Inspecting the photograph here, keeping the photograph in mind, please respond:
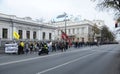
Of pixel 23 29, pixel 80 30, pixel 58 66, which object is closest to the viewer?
pixel 58 66

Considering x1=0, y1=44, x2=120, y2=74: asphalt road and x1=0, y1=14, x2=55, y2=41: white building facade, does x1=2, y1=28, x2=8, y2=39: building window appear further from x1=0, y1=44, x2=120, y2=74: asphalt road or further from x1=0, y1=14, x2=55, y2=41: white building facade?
x1=0, y1=44, x2=120, y2=74: asphalt road

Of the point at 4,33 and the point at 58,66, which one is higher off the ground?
the point at 4,33

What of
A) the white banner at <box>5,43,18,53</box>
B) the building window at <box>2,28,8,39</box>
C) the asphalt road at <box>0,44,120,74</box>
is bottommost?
the asphalt road at <box>0,44,120,74</box>

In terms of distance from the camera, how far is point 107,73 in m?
12.6

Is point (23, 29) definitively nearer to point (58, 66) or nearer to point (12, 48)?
point (12, 48)

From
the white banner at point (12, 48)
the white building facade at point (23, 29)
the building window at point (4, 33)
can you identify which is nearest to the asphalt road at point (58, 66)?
the white banner at point (12, 48)

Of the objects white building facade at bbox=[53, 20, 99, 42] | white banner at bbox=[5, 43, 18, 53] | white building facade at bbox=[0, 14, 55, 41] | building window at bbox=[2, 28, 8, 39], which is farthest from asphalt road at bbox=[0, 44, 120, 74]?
white building facade at bbox=[53, 20, 99, 42]

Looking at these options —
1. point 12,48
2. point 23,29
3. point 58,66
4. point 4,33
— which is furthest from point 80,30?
point 58,66

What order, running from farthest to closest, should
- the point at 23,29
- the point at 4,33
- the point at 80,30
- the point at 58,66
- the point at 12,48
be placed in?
the point at 80,30, the point at 23,29, the point at 4,33, the point at 12,48, the point at 58,66

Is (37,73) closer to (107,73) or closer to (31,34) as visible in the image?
(107,73)

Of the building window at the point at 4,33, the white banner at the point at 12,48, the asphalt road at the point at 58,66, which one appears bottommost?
the asphalt road at the point at 58,66

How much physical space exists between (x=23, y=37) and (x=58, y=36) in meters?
54.3

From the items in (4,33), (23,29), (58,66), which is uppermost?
(23,29)

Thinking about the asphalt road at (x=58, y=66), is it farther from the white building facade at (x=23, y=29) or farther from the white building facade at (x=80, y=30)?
the white building facade at (x=80, y=30)
